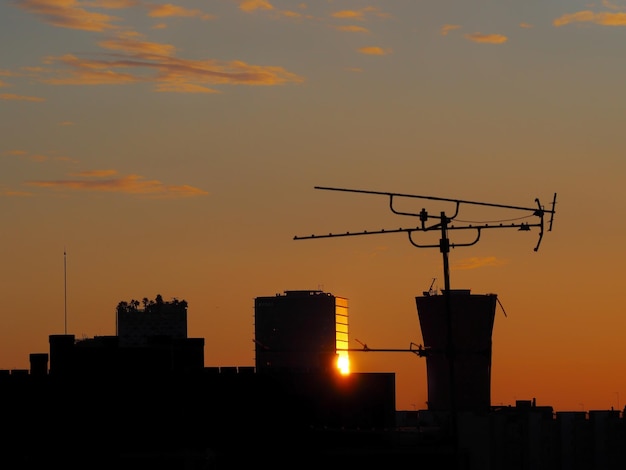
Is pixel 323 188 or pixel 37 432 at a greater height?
pixel 323 188

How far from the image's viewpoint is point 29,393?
253 feet

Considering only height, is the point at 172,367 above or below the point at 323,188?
below

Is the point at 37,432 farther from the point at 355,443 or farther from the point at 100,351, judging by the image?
the point at 355,443

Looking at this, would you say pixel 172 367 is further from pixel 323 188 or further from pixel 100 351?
pixel 323 188

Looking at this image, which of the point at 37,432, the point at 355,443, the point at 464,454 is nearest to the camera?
the point at 37,432

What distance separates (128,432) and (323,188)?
71.5 ft

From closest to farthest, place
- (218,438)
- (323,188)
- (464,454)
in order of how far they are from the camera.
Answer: (323,188), (218,438), (464,454)

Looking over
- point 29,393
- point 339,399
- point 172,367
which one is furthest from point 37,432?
point 339,399

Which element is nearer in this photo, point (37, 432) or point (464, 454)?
point (37, 432)

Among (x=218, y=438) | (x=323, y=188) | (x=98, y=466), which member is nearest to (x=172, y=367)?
(x=218, y=438)

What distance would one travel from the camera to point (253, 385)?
88062 mm

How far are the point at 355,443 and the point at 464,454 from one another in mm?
9927

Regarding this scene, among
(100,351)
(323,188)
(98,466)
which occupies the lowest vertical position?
(98,466)

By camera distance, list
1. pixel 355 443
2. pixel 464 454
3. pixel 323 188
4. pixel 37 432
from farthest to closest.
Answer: pixel 464 454 → pixel 355 443 → pixel 37 432 → pixel 323 188
